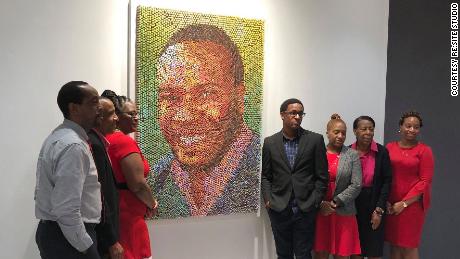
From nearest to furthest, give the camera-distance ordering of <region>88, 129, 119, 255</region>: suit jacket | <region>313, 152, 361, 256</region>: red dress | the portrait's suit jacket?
1. <region>88, 129, 119, 255</region>: suit jacket
2. the portrait's suit jacket
3. <region>313, 152, 361, 256</region>: red dress

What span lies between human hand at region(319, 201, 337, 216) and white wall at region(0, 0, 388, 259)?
474 millimetres

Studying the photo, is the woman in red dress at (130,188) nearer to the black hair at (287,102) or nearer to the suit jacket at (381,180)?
the black hair at (287,102)

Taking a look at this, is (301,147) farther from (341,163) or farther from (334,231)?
(334,231)

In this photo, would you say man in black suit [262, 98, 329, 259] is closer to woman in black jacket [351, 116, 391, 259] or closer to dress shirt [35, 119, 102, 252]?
woman in black jacket [351, 116, 391, 259]

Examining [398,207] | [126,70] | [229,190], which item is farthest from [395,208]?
[126,70]

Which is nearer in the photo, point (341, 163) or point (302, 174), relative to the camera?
point (302, 174)

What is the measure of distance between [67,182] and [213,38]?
1.78m

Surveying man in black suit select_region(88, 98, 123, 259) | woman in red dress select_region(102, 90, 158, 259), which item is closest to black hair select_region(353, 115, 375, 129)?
woman in red dress select_region(102, 90, 158, 259)

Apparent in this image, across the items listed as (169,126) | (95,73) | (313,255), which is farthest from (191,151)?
(313,255)

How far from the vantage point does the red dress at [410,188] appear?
3674mm

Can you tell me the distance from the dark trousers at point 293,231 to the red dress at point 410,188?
2.37 ft

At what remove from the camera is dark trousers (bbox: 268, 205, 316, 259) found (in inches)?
138

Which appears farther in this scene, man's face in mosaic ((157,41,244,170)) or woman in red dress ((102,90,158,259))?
man's face in mosaic ((157,41,244,170))

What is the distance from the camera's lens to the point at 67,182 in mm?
1992
